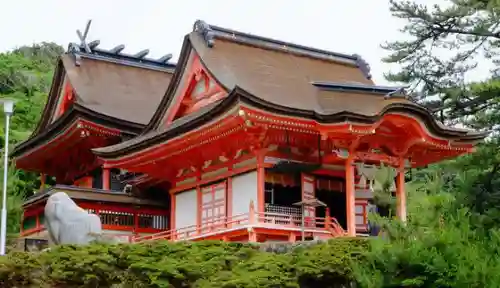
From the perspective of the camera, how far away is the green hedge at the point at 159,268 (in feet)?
39.2

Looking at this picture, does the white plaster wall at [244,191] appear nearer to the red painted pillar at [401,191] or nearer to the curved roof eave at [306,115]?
the curved roof eave at [306,115]

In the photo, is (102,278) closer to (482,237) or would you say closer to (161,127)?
(482,237)

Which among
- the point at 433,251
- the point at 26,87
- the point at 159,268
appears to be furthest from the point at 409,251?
the point at 26,87

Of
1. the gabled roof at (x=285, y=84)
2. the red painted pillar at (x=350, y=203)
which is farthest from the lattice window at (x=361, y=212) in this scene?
the gabled roof at (x=285, y=84)

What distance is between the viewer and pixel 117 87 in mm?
27719

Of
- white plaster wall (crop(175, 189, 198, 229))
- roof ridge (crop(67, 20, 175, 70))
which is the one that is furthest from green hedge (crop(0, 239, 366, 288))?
roof ridge (crop(67, 20, 175, 70))

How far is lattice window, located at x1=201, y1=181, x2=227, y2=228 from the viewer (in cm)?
1967

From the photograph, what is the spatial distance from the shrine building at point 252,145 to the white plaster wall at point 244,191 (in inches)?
1.1

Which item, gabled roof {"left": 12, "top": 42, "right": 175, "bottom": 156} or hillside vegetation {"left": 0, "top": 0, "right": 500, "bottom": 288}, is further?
gabled roof {"left": 12, "top": 42, "right": 175, "bottom": 156}

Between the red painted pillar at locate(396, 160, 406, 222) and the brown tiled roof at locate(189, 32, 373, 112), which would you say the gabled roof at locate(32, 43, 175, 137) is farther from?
the red painted pillar at locate(396, 160, 406, 222)

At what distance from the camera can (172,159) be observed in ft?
68.4

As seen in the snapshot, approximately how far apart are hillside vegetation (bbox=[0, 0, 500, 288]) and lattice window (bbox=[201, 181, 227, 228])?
575 cm

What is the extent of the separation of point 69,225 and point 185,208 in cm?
629

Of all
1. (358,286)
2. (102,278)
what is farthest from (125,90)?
(358,286)
